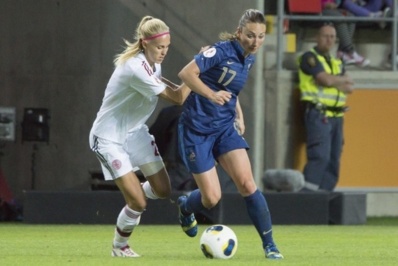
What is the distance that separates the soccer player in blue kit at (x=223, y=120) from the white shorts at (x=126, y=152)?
257 mm

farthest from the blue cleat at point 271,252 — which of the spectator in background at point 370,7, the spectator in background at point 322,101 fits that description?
the spectator in background at point 370,7

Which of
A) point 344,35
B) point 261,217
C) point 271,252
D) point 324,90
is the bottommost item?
point 324,90

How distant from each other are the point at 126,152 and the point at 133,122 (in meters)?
0.23

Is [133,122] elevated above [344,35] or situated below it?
above

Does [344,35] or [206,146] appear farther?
[344,35]

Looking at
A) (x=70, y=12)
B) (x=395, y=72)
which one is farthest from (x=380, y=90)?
(x=70, y=12)

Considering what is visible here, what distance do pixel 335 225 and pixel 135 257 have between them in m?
5.84

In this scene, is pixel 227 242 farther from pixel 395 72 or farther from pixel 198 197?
pixel 395 72

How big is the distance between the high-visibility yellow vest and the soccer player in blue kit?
6662mm

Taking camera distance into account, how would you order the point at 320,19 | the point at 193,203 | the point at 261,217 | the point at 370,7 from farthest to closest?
the point at 370,7
the point at 320,19
the point at 193,203
the point at 261,217

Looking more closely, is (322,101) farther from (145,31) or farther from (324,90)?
(145,31)

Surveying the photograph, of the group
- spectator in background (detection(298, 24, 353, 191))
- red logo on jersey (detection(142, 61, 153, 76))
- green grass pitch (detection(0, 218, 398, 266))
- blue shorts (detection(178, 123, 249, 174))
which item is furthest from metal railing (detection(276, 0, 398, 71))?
red logo on jersey (detection(142, 61, 153, 76))

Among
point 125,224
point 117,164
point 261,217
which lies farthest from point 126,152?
point 261,217

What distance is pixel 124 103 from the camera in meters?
10.9
